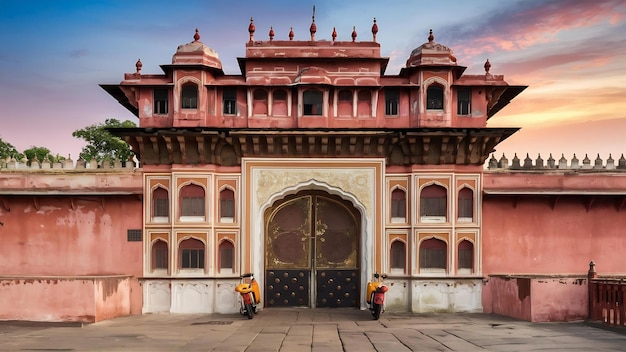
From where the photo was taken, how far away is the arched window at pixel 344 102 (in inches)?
733

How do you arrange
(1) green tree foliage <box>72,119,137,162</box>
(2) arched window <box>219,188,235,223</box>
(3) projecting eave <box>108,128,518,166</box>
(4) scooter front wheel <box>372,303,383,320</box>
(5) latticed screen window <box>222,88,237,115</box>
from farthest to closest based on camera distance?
(1) green tree foliage <box>72,119,137,162</box> → (5) latticed screen window <box>222,88,237,115</box> → (2) arched window <box>219,188,235,223</box> → (3) projecting eave <box>108,128,518,166</box> → (4) scooter front wheel <box>372,303,383,320</box>

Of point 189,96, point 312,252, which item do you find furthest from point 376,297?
point 189,96

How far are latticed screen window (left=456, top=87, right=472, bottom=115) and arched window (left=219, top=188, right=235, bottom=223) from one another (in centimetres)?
689

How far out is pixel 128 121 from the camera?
50281 mm

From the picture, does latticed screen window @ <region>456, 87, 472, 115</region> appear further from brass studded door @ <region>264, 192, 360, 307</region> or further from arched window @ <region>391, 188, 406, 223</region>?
brass studded door @ <region>264, 192, 360, 307</region>

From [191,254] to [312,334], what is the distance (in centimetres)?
577

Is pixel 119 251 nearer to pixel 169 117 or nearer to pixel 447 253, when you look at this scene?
pixel 169 117

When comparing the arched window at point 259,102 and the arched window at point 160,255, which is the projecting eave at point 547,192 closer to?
the arched window at point 259,102

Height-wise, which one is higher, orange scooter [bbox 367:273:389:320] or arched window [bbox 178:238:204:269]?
arched window [bbox 178:238:204:269]

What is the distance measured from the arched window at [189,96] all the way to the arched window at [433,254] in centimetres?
752

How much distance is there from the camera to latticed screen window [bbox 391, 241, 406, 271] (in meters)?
18.2

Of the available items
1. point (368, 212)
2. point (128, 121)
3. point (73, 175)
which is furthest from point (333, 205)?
point (128, 121)

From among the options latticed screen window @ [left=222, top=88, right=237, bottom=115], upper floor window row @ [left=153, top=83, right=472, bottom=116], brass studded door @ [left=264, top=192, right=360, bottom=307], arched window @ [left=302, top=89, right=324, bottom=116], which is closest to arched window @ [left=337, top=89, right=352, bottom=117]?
upper floor window row @ [left=153, top=83, right=472, bottom=116]

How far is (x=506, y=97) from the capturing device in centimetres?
1977
